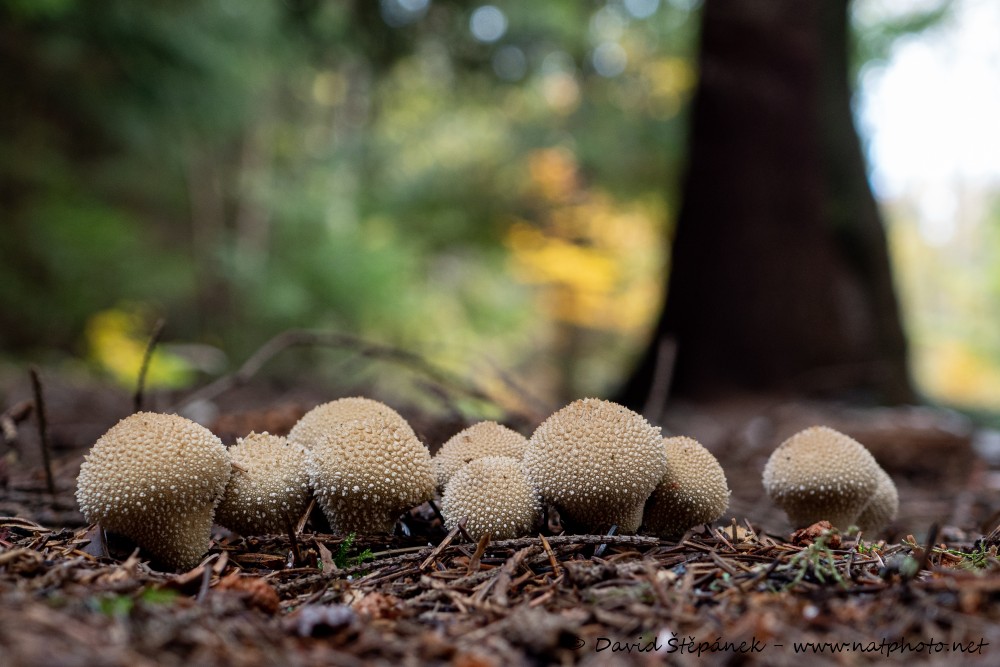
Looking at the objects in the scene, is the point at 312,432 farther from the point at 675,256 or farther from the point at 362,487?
the point at 675,256

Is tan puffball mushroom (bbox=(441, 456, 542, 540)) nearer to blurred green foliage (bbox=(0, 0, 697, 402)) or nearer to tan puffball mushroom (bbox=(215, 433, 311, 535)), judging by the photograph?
tan puffball mushroom (bbox=(215, 433, 311, 535))

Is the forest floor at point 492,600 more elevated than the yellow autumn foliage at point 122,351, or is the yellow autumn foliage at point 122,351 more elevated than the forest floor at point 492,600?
the forest floor at point 492,600

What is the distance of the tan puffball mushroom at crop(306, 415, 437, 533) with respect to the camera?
1.67 metres

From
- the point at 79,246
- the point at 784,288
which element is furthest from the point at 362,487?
the point at 79,246

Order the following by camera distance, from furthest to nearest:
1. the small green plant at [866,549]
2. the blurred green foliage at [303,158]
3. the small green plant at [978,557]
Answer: the blurred green foliage at [303,158] < the small green plant at [866,549] < the small green plant at [978,557]

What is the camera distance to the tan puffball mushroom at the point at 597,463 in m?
1.63

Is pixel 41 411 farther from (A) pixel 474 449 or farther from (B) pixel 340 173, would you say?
(B) pixel 340 173

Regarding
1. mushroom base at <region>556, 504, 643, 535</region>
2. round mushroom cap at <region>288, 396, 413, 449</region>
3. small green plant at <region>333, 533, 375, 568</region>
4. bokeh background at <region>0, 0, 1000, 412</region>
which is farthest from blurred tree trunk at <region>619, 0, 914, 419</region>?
small green plant at <region>333, 533, 375, 568</region>

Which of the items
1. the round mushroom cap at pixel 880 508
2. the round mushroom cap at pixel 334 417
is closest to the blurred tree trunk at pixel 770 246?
the round mushroom cap at pixel 880 508

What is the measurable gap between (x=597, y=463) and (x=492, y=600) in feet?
1.20

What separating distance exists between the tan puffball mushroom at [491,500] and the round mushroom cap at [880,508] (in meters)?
0.94

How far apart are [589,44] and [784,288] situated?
6.70 metres

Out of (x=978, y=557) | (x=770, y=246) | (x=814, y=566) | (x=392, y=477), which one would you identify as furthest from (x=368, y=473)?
(x=770, y=246)

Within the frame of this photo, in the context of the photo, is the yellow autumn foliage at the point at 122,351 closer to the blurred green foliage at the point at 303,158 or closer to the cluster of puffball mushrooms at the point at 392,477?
the blurred green foliage at the point at 303,158
